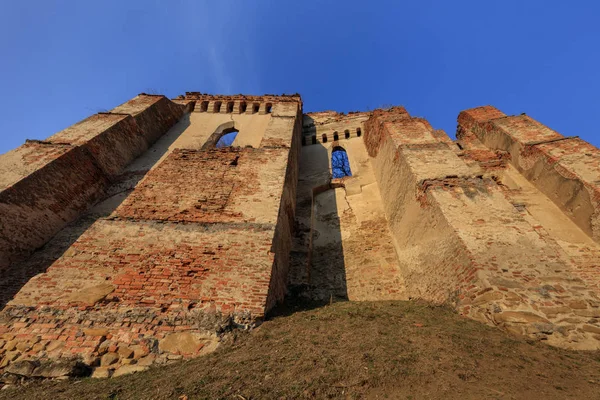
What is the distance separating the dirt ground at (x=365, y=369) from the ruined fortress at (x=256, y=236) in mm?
439

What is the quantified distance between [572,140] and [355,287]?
7.18 m

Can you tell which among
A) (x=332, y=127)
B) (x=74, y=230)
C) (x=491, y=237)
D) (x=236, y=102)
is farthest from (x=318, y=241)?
(x=236, y=102)

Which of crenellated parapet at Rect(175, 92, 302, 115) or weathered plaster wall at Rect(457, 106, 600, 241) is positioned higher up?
crenellated parapet at Rect(175, 92, 302, 115)

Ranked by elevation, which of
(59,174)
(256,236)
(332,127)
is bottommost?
(256,236)

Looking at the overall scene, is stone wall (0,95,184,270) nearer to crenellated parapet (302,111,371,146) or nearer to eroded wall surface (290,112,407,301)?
eroded wall surface (290,112,407,301)

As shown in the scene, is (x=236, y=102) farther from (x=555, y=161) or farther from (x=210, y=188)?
(x=555, y=161)

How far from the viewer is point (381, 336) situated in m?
3.67

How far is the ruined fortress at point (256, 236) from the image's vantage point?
13.2ft

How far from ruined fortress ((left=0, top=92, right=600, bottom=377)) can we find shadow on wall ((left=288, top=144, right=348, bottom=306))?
0.16 feet

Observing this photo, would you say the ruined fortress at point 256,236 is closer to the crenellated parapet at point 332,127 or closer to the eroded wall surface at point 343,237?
the eroded wall surface at point 343,237

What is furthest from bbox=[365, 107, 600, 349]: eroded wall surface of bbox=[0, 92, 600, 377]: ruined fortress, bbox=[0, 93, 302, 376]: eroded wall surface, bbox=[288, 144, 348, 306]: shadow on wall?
bbox=[0, 93, 302, 376]: eroded wall surface

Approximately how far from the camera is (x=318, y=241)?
8.54 m

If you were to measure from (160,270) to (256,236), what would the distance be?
5.55 feet

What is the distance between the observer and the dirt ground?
2.49m
